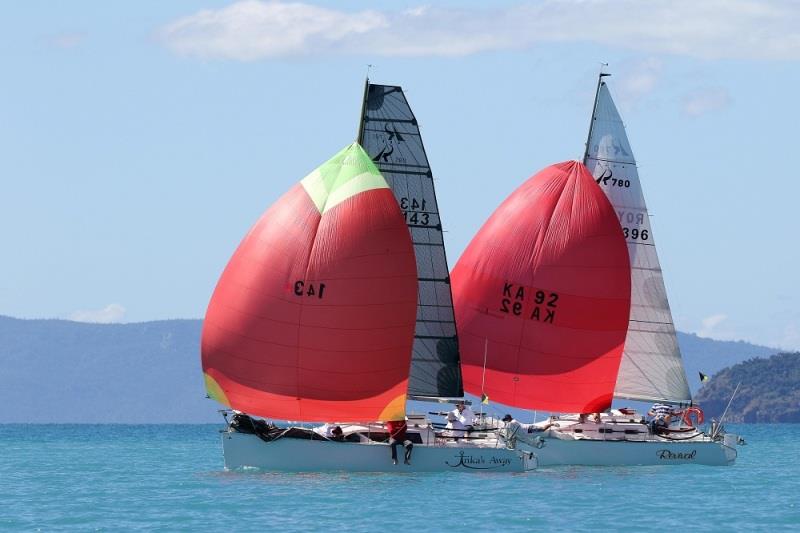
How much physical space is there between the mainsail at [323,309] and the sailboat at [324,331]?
0.03 m

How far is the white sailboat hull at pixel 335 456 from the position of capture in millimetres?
44656

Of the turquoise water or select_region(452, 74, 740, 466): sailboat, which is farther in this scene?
select_region(452, 74, 740, 466): sailboat

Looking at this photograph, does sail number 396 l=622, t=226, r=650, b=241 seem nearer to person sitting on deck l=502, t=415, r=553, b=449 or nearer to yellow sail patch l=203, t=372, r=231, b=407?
person sitting on deck l=502, t=415, r=553, b=449

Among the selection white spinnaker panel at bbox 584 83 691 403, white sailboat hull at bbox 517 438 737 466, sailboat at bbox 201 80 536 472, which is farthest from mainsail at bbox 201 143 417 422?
white spinnaker panel at bbox 584 83 691 403

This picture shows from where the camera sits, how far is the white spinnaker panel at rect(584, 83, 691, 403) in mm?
53562

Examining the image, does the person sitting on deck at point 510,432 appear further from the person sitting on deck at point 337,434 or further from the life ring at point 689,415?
the life ring at point 689,415

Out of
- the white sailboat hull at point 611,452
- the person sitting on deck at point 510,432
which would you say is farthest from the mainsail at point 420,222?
the white sailboat hull at point 611,452

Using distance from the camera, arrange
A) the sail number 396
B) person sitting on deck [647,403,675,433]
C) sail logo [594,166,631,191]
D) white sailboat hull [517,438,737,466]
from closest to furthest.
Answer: white sailboat hull [517,438,737,466], person sitting on deck [647,403,675,433], sail logo [594,166,631,191], the sail number 396

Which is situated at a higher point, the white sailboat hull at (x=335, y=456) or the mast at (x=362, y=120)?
the mast at (x=362, y=120)

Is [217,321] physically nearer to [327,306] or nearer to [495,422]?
[327,306]

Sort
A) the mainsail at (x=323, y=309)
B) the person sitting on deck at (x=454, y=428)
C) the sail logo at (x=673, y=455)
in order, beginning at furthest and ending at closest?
the sail logo at (x=673, y=455), the person sitting on deck at (x=454, y=428), the mainsail at (x=323, y=309)

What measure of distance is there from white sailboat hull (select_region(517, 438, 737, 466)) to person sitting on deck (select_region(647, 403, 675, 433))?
731 mm

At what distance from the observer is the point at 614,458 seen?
51594mm

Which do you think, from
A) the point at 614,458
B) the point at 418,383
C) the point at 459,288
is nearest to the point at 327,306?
the point at 418,383
